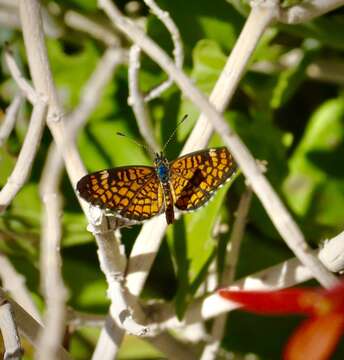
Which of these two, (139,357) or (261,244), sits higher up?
(261,244)

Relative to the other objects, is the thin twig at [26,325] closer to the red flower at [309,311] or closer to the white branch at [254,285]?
the white branch at [254,285]

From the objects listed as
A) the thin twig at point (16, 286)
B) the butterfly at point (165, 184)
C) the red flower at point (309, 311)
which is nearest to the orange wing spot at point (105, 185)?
the butterfly at point (165, 184)

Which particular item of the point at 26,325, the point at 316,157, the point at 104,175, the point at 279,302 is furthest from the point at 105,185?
the point at 316,157

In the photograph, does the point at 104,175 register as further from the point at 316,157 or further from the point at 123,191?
the point at 316,157

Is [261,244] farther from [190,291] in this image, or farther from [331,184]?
[190,291]

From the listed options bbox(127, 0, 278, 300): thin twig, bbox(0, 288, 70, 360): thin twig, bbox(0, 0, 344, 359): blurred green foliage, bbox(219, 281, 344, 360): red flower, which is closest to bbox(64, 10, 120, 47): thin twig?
bbox(0, 0, 344, 359): blurred green foliage

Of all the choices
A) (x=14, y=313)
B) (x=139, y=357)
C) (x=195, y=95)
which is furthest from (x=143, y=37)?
(x=139, y=357)
